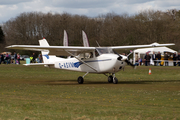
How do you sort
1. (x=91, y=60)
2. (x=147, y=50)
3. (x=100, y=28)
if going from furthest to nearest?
(x=100, y=28), (x=147, y=50), (x=91, y=60)

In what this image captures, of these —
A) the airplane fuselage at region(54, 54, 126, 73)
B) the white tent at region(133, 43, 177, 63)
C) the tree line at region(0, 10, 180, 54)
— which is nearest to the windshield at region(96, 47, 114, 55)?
the airplane fuselage at region(54, 54, 126, 73)

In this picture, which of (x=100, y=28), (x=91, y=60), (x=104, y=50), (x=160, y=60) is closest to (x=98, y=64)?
(x=91, y=60)

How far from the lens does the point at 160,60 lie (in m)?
39.7

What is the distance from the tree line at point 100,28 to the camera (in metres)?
61.9

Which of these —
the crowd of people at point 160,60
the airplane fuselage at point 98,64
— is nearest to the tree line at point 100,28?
the crowd of people at point 160,60

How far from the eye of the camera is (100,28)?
261ft

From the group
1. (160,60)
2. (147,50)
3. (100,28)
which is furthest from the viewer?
(100,28)

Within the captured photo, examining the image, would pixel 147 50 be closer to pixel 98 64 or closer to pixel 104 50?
pixel 104 50

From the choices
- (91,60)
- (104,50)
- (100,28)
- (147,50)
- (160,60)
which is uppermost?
(100,28)

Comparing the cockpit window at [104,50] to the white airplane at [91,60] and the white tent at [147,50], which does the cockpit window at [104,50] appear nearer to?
the white airplane at [91,60]

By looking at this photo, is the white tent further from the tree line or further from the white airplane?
A: the white airplane

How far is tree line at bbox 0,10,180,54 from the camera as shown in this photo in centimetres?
6191

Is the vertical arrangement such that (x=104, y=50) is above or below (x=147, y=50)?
below

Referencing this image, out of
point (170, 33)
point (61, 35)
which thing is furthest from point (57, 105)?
point (61, 35)
